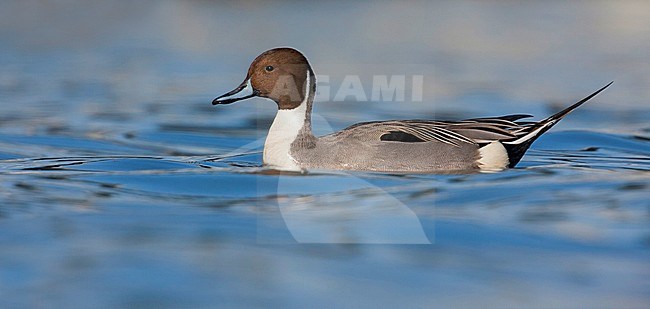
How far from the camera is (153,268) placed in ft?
15.9

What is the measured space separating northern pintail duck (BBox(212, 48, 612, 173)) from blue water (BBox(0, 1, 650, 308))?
17 centimetres

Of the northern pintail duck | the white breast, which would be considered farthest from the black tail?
the white breast

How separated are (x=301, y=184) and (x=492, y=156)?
1.32 metres

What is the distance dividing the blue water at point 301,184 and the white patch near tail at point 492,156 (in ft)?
0.70

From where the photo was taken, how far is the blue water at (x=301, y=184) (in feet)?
15.4

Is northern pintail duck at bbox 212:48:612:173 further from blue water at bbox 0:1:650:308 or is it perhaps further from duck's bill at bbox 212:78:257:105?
blue water at bbox 0:1:650:308

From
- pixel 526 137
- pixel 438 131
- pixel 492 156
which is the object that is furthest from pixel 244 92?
pixel 526 137

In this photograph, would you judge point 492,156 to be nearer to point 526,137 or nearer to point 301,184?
point 526,137

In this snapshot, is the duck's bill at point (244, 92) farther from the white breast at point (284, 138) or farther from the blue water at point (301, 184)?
the blue water at point (301, 184)

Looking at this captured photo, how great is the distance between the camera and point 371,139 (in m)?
7.01

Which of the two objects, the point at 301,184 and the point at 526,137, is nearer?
the point at 301,184

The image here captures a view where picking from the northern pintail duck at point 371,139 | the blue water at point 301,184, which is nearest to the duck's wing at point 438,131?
the northern pintail duck at point 371,139

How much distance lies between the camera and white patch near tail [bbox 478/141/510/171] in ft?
23.6

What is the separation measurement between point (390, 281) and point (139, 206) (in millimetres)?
1833
